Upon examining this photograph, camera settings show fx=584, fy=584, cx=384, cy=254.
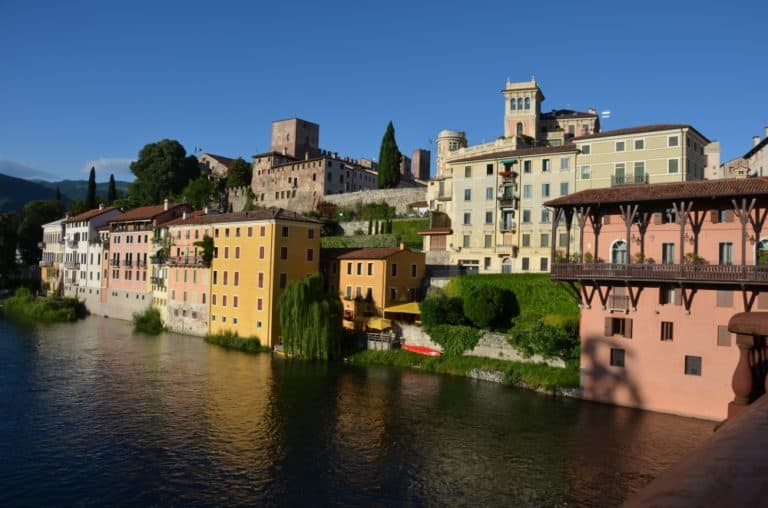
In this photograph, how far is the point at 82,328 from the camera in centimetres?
5872

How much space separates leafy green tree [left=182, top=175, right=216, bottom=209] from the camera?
9250cm

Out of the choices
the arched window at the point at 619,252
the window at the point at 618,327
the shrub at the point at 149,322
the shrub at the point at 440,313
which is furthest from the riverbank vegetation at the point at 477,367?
the shrub at the point at 149,322

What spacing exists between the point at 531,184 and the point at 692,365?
25.2 metres

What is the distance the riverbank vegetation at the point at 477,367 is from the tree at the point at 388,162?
42581mm

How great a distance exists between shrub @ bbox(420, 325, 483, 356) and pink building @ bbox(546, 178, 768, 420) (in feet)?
28.7

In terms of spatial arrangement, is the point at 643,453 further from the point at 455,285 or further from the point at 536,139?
the point at 536,139

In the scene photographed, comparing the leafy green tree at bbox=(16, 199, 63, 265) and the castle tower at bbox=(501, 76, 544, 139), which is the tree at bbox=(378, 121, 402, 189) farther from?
the leafy green tree at bbox=(16, 199, 63, 265)

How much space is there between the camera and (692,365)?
29000 millimetres

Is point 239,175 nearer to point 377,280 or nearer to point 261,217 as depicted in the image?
point 261,217

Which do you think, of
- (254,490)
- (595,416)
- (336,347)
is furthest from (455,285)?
(254,490)

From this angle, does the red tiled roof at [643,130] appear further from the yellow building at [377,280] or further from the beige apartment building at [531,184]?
the yellow building at [377,280]

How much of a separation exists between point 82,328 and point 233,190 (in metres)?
42.4

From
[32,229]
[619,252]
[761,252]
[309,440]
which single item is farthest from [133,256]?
[761,252]

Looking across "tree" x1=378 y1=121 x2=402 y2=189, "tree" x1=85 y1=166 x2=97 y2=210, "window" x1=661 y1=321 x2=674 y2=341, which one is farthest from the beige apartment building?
"tree" x1=85 y1=166 x2=97 y2=210
